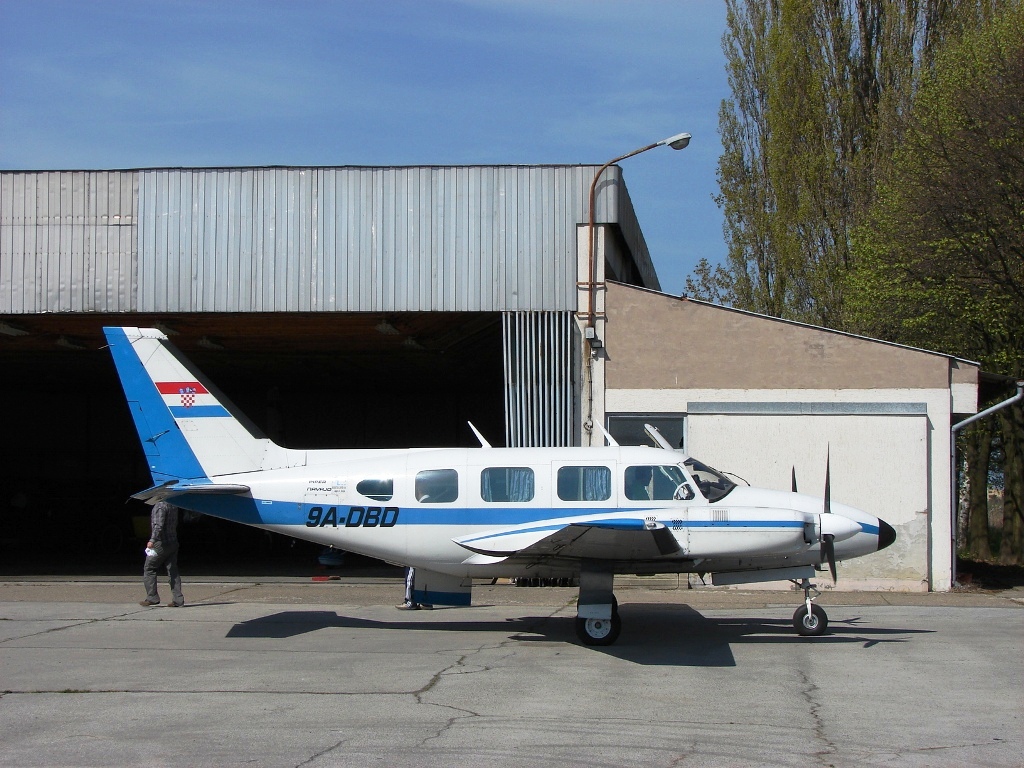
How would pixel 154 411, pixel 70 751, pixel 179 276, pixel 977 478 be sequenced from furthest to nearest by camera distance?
pixel 977 478, pixel 179 276, pixel 154 411, pixel 70 751

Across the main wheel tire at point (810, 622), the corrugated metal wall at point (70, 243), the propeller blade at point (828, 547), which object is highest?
the corrugated metal wall at point (70, 243)

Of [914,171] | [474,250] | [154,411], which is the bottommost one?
[154,411]

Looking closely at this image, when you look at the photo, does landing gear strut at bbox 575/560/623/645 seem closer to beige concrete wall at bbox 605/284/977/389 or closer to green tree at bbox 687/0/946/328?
beige concrete wall at bbox 605/284/977/389

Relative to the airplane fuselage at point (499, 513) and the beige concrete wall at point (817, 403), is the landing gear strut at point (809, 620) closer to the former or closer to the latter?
Result: the airplane fuselage at point (499, 513)

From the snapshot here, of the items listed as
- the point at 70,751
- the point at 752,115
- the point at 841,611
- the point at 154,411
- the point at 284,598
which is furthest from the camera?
the point at 752,115

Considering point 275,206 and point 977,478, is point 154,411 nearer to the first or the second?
point 275,206

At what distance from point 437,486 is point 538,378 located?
6108 millimetres

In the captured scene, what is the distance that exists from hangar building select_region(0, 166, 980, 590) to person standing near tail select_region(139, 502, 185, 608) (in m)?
4.33

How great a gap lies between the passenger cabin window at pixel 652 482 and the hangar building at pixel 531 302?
5.57m

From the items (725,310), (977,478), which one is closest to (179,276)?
(725,310)

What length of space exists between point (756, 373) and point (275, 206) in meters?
8.81

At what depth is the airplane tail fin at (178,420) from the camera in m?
12.2

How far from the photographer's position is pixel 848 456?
16.5 m

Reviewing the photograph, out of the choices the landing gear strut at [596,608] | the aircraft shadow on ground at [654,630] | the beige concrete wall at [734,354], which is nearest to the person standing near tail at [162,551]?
the aircraft shadow on ground at [654,630]
